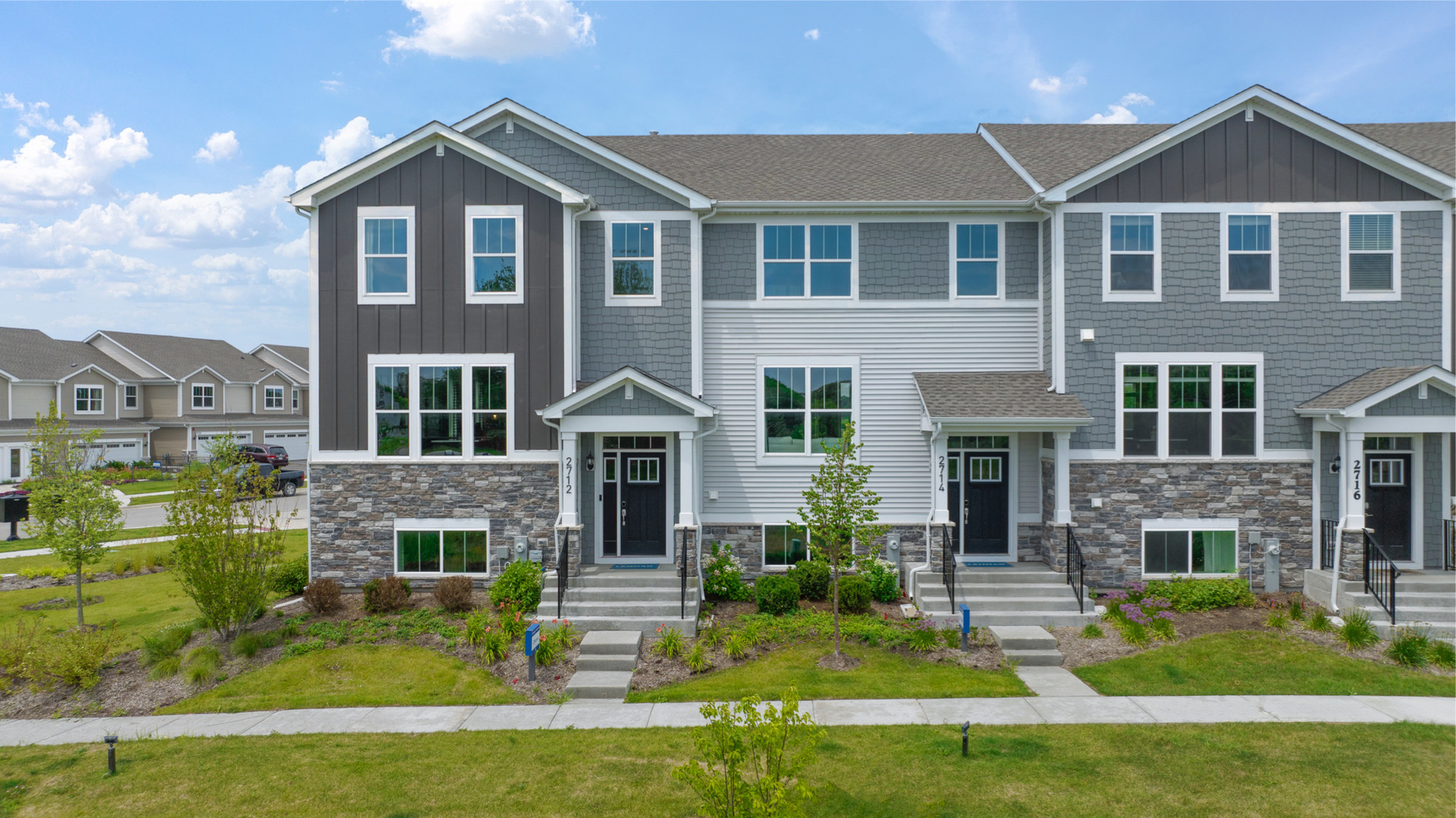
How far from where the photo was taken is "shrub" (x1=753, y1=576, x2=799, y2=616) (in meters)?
12.7

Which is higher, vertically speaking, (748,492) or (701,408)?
(701,408)

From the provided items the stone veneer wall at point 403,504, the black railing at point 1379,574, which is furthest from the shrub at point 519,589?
the black railing at point 1379,574

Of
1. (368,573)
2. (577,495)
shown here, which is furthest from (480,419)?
(368,573)

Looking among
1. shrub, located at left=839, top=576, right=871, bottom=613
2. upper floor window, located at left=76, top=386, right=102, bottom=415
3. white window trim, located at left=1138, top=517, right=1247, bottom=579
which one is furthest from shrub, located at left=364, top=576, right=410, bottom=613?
upper floor window, located at left=76, top=386, right=102, bottom=415

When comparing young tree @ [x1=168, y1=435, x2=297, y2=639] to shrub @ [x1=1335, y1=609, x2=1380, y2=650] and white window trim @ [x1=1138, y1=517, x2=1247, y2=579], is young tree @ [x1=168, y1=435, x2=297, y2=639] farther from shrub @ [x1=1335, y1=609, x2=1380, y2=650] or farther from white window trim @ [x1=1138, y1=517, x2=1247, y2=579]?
shrub @ [x1=1335, y1=609, x2=1380, y2=650]

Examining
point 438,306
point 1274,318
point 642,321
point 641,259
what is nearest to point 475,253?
point 438,306

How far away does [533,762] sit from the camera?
7.91 meters

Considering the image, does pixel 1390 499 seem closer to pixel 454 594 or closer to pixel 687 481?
pixel 687 481

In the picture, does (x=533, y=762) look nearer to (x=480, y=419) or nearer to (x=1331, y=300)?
(x=480, y=419)

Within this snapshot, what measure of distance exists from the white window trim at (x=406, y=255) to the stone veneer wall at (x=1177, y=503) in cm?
1273

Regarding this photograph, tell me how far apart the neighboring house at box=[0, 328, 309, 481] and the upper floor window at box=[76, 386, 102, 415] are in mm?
39

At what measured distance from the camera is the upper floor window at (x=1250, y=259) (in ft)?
45.3

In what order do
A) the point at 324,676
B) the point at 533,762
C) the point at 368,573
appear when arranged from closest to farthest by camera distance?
the point at 533,762 < the point at 324,676 < the point at 368,573

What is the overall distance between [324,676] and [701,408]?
6.97 m
